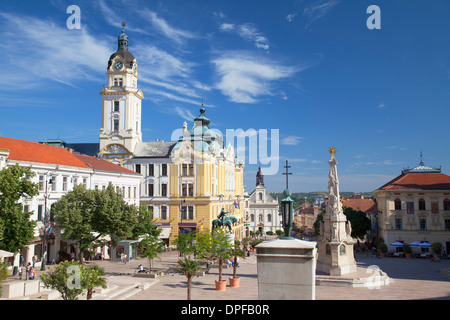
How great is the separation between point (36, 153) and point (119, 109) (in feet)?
78.6

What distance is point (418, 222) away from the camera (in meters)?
48.6

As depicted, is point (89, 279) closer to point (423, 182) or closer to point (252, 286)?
point (252, 286)

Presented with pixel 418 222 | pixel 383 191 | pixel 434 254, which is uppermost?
pixel 383 191

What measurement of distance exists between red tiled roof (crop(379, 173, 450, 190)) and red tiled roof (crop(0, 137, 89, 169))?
4150 cm

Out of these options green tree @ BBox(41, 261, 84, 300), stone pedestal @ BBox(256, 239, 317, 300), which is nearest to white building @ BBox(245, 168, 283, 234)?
green tree @ BBox(41, 261, 84, 300)

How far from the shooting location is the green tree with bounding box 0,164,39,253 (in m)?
25.9

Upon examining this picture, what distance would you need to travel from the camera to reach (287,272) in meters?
7.22

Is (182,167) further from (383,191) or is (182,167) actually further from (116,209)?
Answer: (383,191)

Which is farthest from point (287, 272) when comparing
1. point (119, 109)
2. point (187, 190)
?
point (119, 109)

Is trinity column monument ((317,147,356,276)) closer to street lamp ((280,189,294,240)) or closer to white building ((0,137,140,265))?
street lamp ((280,189,294,240))

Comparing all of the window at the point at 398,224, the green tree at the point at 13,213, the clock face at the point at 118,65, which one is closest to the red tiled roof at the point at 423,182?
the window at the point at 398,224

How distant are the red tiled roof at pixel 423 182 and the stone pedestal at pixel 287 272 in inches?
1893
